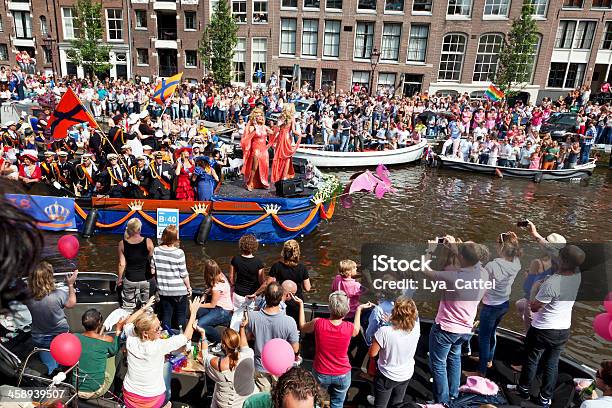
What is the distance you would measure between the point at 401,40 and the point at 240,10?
1233 cm

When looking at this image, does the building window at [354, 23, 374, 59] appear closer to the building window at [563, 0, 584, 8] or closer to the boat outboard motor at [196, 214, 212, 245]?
the building window at [563, 0, 584, 8]

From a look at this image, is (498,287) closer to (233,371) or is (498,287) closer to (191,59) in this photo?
(233,371)

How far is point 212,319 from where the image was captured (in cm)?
507

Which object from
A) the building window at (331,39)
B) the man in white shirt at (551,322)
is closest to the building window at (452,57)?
the building window at (331,39)

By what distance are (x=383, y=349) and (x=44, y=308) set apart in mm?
3230

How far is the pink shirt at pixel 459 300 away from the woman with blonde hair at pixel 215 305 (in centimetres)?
235

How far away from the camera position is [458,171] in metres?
17.5

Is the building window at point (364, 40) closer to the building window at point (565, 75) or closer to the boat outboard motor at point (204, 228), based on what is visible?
the building window at point (565, 75)

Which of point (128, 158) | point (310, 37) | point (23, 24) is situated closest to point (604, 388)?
point (128, 158)

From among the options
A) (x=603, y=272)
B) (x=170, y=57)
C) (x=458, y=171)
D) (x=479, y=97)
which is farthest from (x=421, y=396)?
(x=170, y=57)

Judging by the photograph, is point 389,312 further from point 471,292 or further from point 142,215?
point 142,215

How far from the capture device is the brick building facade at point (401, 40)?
102 feet

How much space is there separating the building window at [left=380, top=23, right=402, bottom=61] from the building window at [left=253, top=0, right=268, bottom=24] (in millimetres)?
8849

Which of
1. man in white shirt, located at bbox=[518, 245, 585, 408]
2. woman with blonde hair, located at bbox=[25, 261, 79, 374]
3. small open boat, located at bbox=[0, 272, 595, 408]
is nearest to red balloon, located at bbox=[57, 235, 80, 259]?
small open boat, located at bbox=[0, 272, 595, 408]
